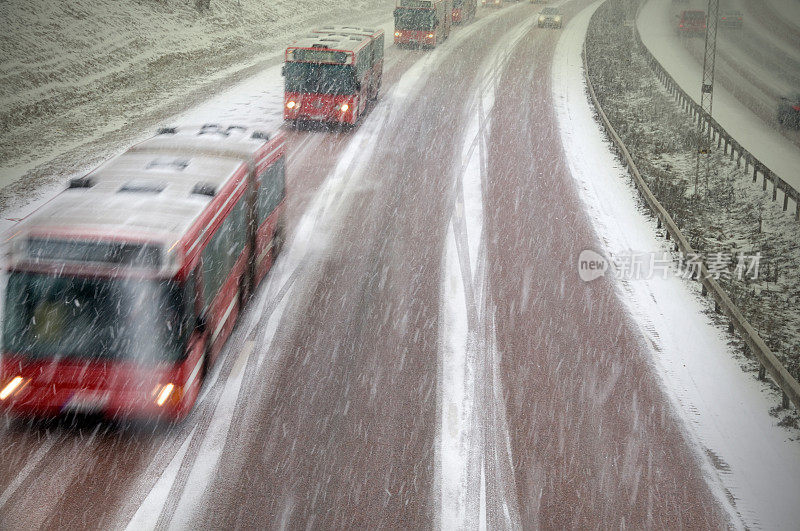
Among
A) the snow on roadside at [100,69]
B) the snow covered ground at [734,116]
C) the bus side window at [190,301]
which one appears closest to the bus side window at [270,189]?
the bus side window at [190,301]

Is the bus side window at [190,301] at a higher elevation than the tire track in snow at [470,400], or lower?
higher

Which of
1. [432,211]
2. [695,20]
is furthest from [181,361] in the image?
[695,20]

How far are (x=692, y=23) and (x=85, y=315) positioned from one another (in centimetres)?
5184

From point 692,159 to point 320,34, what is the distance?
42.0ft

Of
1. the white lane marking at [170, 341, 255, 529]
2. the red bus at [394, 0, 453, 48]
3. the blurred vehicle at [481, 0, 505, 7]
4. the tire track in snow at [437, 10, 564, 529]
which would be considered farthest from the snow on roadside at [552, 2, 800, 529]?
the blurred vehicle at [481, 0, 505, 7]

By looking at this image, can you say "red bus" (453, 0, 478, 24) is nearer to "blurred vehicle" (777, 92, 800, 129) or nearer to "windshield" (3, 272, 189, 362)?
"blurred vehicle" (777, 92, 800, 129)

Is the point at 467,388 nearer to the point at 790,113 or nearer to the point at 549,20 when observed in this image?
the point at 790,113

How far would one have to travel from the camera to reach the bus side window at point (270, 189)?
11.3m

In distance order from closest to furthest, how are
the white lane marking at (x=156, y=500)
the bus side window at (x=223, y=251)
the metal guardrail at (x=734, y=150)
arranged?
1. the white lane marking at (x=156, y=500)
2. the bus side window at (x=223, y=251)
3. the metal guardrail at (x=734, y=150)

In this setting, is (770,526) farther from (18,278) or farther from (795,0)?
(795,0)

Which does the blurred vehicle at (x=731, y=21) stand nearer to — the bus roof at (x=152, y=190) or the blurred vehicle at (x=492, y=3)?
the blurred vehicle at (x=492, y=3)

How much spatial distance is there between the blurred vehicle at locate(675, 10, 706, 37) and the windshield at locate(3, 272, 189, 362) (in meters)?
50.9

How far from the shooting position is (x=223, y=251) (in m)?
9.20

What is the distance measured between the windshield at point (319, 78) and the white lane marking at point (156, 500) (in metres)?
15.4
